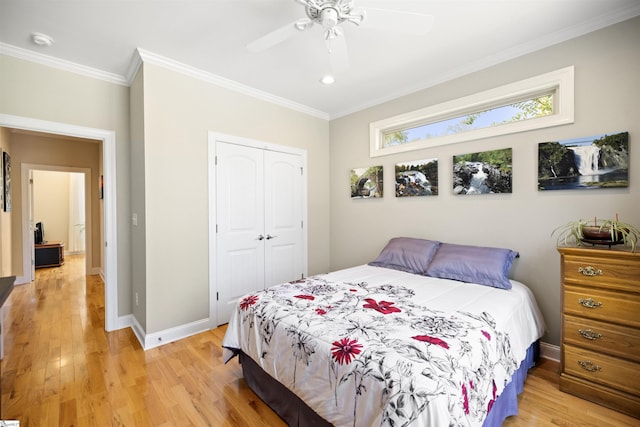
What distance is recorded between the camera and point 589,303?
6.08 ft

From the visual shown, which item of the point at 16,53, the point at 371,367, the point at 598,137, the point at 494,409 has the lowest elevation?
the point at 494,409

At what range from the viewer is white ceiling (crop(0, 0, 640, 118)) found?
198cm

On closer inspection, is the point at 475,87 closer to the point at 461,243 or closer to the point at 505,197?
the point at 505,197

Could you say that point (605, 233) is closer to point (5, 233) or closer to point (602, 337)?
point (602, 337)

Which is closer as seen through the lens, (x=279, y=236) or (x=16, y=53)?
(x=16, y=53)

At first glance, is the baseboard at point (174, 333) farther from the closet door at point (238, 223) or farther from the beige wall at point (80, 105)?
the beige wall at point (80, 105)

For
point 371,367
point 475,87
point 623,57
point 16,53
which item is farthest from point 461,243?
point 16,53

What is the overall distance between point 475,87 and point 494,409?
2724 mm

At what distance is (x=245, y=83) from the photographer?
3.21 meters

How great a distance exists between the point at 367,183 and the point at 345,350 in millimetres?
2707

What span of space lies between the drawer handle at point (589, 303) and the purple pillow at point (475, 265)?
42cm

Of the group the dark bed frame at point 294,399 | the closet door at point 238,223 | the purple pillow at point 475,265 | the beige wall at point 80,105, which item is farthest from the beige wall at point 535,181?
the beige wall at point 80,105

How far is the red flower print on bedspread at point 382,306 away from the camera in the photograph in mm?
1739

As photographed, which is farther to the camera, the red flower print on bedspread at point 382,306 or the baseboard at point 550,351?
the baseboard at point 550,351
